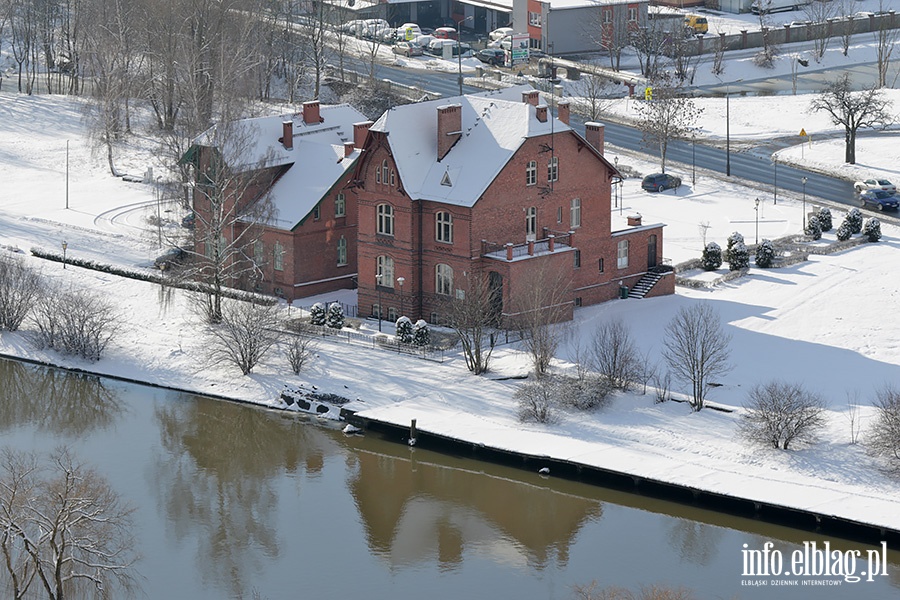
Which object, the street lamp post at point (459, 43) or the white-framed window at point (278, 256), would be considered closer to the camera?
the white-framed window at point (278, 256)

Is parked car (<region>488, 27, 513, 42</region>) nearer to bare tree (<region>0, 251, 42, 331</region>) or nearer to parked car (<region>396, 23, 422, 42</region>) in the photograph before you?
parked car (<region>396, 23, 422, 42</region>)

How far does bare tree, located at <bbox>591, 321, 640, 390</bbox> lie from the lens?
6269cm

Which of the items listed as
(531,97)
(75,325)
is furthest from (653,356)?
(75,325)

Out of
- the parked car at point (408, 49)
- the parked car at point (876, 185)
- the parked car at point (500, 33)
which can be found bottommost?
the parked car at point (876, 185)

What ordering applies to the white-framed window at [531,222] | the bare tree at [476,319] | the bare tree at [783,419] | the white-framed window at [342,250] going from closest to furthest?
the bare tree at [783,419], the bare tree at [476,319], the white-framed window at [531,222], the white-framed window at [342,250]

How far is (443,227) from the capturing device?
2756 inches

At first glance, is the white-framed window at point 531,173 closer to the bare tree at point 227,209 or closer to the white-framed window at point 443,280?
the white-framed window at point 443,280

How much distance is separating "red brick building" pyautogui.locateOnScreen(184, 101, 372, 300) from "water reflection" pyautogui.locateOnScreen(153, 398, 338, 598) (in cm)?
1011

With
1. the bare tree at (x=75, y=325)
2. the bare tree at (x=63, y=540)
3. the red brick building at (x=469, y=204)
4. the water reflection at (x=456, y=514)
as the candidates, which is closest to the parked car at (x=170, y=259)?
the bare tree at (x=75, y=325)

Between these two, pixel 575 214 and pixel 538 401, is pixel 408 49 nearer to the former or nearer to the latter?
pixel 575 214

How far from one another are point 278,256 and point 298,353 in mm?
10105

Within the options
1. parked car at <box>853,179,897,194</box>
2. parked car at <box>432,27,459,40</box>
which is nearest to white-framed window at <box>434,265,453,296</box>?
parked car at <box>853,179,897,194</box>

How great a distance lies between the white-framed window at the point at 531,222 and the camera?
233 ft

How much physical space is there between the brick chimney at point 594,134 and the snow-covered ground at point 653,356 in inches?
287
